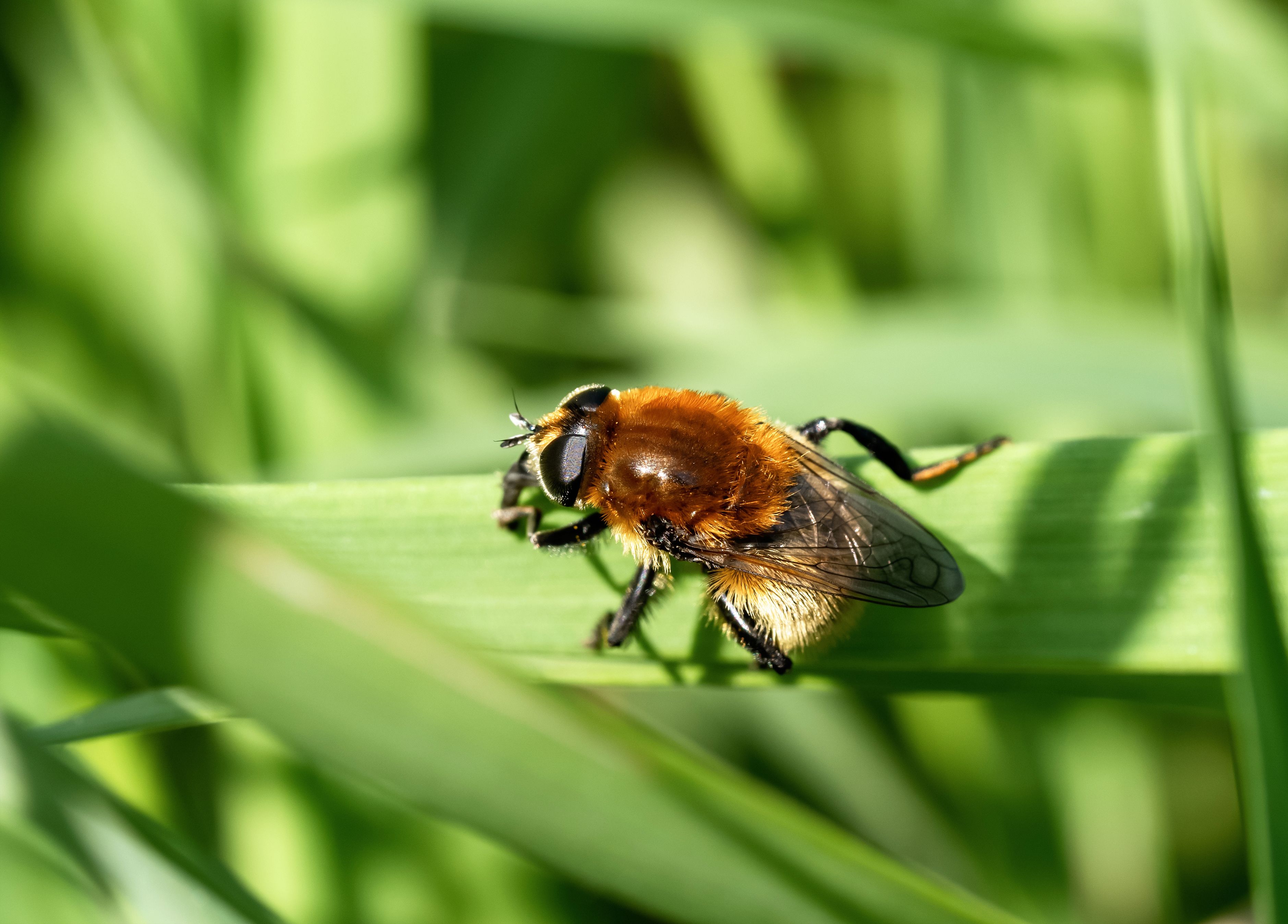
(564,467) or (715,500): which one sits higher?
(564,467)

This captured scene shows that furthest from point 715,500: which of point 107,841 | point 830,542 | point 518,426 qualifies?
point 107,841

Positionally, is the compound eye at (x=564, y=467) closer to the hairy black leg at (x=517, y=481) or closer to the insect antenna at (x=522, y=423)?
the hairy black leg at (x=517, y=481)

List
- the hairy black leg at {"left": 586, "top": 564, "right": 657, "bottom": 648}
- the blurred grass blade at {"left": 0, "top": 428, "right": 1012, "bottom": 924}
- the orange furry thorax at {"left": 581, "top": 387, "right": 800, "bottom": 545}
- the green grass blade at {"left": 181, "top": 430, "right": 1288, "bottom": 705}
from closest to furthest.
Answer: the blurred grass blade at {"left": 0, "top": 428, "right": 1012, "bottom": 924} → the green grass blade at {"left": 181, "top": 430, "right": 1288, "bottom": 705} → the hairy black leg at {"left": 586, "top": 564, "right": 657, "bottom": 648} → the orange furry thorax at {"left": 581, "top": 387, "right": 800, "bottom": 545}

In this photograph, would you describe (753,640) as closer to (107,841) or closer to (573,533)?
(573,533)

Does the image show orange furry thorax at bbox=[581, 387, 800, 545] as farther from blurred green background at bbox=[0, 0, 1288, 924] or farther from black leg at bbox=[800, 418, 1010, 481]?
blurred green background at bbox=[0, 0, 1288, 924]

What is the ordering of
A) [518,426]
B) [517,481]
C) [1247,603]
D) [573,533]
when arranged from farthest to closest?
[518,426] < [517,481] < [573,533] < [1247,603]

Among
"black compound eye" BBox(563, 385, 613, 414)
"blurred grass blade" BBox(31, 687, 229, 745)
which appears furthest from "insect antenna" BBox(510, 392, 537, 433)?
"blurred grass blade" BBox(31, 687, 229, 745)

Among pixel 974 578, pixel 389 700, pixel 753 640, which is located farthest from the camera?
pixel 753 640
